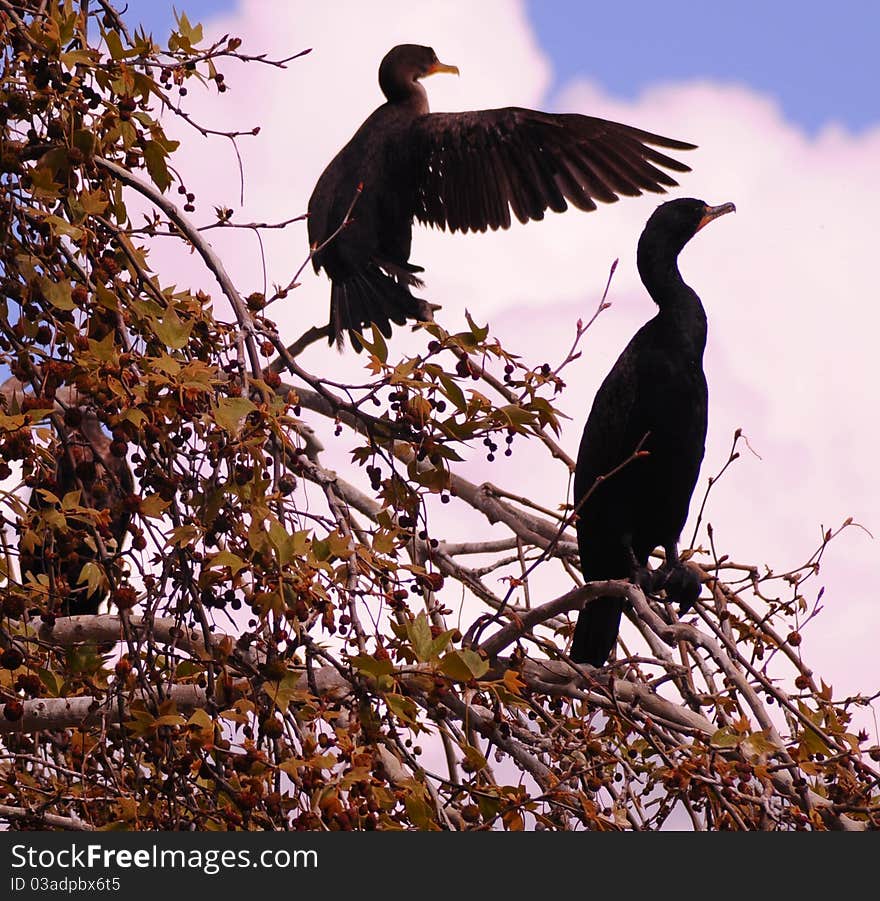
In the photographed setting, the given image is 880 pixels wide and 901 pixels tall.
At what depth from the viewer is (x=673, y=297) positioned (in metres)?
4.04

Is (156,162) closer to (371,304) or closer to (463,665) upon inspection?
(463,665)

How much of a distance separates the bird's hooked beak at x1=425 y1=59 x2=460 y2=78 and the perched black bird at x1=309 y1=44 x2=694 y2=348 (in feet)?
0.72

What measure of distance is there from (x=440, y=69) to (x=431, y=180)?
875 millimetres

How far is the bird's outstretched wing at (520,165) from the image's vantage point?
5301mm

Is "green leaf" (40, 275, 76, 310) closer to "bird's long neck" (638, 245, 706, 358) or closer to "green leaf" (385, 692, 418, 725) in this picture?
"green leaf" (385, 692, 418, 725)

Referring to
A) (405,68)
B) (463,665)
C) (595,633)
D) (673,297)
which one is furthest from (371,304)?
(463,665)

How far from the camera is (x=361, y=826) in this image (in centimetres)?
198

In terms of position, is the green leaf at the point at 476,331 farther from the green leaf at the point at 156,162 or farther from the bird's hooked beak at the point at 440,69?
the bird's hooked beak at the point at 440,69

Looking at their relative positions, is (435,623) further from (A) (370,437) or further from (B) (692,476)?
(B) (692,476)

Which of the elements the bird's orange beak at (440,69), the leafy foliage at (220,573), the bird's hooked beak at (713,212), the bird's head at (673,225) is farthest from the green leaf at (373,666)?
the bird's orange beak at (440,69)

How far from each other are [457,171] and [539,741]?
360cm

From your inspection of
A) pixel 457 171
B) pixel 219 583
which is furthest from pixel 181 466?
pixel 457 171

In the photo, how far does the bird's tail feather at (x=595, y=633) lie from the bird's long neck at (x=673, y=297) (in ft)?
2.99

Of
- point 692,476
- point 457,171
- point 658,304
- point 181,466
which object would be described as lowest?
point 181,466
